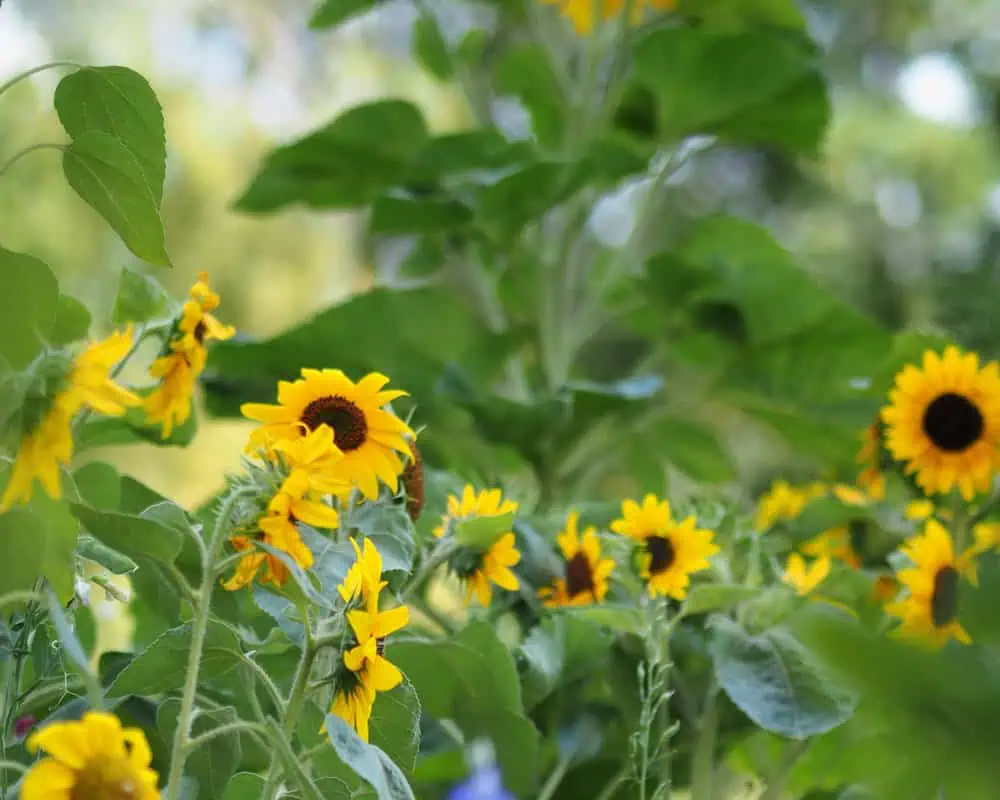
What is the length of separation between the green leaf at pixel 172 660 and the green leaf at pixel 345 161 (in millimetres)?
527

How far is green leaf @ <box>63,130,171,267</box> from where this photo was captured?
1.18ft

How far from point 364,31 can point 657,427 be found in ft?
15.5

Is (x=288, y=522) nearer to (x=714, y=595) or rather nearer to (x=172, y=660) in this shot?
(x=172, y=660)

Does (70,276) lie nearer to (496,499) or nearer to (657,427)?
(657,427)

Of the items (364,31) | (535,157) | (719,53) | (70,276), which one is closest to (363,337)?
(535,157)

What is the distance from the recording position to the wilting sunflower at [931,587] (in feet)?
1.68

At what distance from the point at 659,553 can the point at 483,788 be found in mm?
192

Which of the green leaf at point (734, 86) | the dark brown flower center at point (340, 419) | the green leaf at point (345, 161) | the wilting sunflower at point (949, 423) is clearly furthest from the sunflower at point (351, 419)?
the green leaf at point (734, 86)

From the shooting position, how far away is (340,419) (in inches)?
15.7

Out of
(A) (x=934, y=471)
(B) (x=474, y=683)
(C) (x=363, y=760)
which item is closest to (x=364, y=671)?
(C) (x=363, y=760)

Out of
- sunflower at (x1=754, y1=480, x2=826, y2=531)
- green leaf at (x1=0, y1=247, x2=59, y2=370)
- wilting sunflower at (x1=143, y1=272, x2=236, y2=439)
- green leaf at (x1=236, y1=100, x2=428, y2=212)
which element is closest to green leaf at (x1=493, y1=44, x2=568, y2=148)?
green leaf at (x1=236, y1=100, x2=428, y2=212)

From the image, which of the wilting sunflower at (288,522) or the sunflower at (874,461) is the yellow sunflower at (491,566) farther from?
the sunflower at (874,461)

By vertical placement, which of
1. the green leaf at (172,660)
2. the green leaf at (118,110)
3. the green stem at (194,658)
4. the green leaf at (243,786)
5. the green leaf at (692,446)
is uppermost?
the green leaf at (118,110)

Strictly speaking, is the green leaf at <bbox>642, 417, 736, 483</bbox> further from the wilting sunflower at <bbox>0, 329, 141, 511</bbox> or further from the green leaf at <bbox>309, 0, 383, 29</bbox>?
the wilting sunflower at <bbox>0, 329, 141, 511</bbox>
